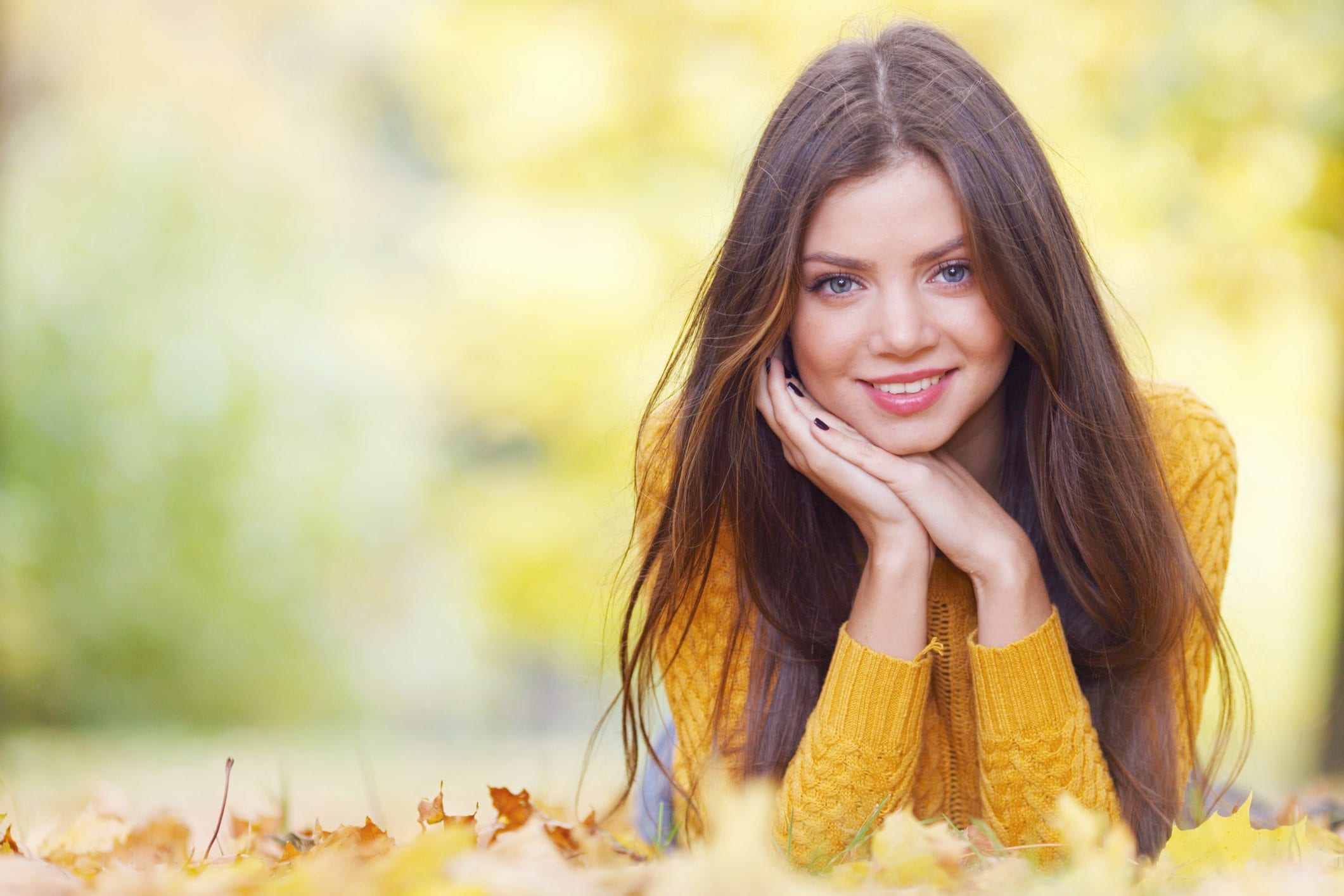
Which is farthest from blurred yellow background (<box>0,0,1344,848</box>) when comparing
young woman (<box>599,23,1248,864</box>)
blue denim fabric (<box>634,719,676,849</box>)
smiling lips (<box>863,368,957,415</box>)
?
smiling lips (<box>863,368,957,415</box>)

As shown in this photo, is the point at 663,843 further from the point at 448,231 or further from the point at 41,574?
the point at 41,574

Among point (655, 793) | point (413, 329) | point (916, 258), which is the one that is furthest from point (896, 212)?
point (413, 329)

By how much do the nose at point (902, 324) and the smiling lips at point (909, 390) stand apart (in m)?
0.06

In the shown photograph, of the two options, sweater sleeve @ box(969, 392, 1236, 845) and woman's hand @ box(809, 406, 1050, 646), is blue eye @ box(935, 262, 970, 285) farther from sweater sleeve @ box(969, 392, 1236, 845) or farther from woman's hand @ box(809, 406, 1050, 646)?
sweater sleeve @ box(969, 392, 1236, 845)

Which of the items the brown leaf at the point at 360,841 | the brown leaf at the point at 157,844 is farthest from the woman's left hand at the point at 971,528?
the brown leaf at the point at 157,844


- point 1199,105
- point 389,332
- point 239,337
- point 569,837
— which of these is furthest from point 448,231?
point 569,837

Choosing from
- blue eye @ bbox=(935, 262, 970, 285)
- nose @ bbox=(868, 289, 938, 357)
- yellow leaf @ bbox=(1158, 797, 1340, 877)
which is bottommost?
yellow leaf @ bbox=(1158, 797, 1340, 877)

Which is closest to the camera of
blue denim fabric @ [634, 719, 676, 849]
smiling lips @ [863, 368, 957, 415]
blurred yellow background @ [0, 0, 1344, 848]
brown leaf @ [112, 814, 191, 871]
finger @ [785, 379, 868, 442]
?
brown leaf @ [112, 814, 191, 871]

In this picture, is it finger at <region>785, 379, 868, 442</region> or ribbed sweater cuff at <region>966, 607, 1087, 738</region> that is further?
finger at <region>785, 379, 868, 442</region>

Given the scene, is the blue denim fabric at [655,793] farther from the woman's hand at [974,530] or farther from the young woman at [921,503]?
the woman's hand at [974,530]

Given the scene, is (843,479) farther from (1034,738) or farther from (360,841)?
(360,841)

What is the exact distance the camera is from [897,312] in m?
1.90

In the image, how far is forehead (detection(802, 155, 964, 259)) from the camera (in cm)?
189

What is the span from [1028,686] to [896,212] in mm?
786
